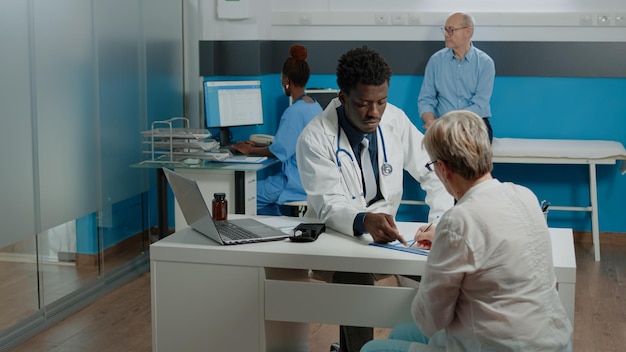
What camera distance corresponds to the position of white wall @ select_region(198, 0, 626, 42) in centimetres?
592

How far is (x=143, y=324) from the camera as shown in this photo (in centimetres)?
409

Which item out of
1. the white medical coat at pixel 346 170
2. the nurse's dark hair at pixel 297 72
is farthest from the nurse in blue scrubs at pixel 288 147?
the white medical coat at pixel 346 170

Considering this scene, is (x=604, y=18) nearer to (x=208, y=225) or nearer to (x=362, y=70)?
(x=362, y=70)

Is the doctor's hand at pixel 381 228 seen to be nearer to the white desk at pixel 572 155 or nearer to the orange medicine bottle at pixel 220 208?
the orange medicine bottle at pixel 220 208

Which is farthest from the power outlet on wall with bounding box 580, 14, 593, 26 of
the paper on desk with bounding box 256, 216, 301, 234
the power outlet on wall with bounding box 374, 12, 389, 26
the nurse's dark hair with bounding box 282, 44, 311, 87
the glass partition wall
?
the paper on desk with bounding box 256, 216, 301, 234

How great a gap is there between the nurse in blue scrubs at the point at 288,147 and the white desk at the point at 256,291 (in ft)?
7.26

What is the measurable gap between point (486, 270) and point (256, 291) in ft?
2.72

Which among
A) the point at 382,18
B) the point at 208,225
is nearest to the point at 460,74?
the point at 382,18

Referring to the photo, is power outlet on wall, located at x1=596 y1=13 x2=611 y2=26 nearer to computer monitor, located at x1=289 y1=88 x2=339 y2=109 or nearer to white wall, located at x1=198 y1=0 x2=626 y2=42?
white wall, located at x1=198 y1=0 x2=626 y2=42

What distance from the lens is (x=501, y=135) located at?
6.12 metres

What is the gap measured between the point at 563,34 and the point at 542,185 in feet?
3.54

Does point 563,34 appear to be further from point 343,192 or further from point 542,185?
point 343,192

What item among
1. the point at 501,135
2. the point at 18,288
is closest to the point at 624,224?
the point at 501,135

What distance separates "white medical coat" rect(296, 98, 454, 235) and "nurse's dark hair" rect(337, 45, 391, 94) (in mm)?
143
